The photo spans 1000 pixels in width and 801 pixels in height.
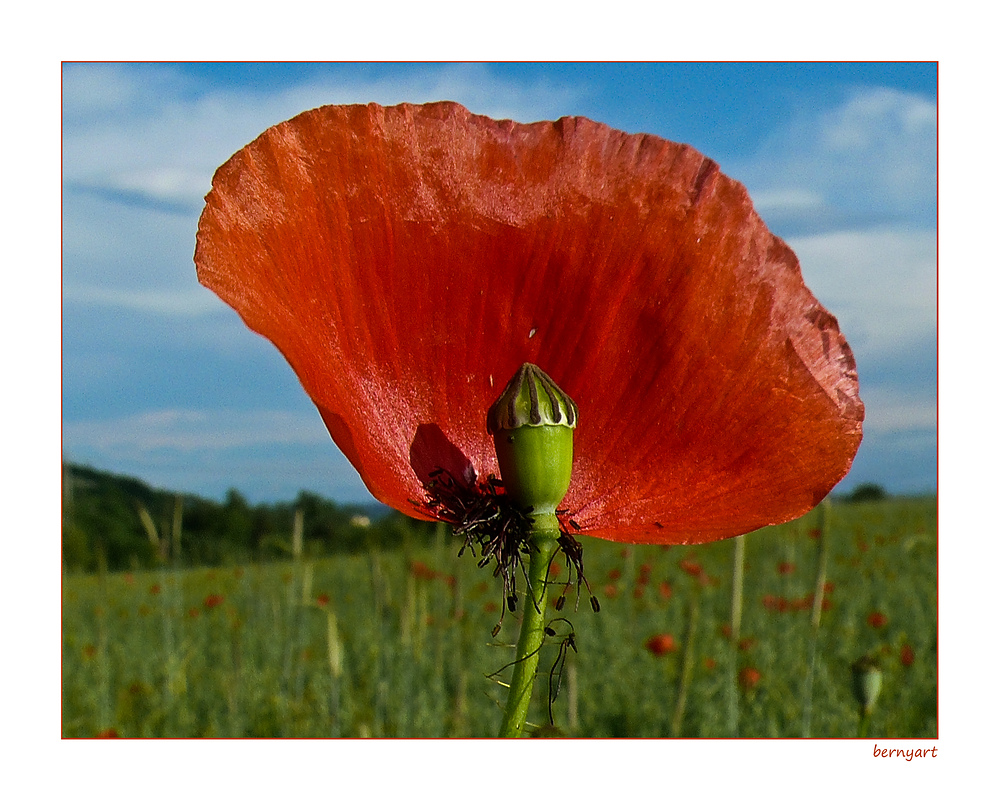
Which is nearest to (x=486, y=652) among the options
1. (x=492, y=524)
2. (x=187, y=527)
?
(x=187, y=527)

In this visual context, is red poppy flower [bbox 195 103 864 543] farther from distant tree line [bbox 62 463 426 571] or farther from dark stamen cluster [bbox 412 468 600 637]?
distant tree line [bbox 62 463 426 571]

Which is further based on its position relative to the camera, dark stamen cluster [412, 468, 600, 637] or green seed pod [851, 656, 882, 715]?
green seed pod [851, 656, 882, 715]

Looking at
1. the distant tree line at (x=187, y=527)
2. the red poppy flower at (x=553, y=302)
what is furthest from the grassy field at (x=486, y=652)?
the red poppy flower at (x=553, y=302)

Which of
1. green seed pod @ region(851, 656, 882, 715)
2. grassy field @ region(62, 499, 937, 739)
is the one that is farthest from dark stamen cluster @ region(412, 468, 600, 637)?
grassy field @ region(62, 499, 937, 739)

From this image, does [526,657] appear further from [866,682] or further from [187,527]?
[187,527]

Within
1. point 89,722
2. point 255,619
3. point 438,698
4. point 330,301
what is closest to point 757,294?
point 330,301

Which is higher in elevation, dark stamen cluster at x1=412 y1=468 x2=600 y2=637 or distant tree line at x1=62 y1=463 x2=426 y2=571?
dark stamen cluster at x1=412 y1=468 x2=600 y2=637

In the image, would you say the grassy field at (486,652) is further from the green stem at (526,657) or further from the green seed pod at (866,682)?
the green stem at (526,657)
